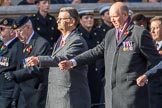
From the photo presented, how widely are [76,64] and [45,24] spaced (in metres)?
3.86

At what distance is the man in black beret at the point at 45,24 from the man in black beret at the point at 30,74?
7.01 ft

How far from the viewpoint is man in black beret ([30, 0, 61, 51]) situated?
13.7m

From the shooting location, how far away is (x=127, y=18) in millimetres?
9922

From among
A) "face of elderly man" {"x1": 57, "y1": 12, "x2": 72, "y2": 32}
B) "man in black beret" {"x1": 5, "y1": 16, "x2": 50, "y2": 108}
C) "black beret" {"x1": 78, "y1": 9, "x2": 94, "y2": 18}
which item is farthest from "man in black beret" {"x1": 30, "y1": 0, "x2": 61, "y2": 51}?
"face of elderly man" {"x1": 57, "y1": 12, "x2": 72, "y2": 32}

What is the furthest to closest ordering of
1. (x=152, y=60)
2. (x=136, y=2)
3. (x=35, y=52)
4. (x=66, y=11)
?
(x=136, y=2) → (x=35, y=52) → (x=66, y=11) → (x=152, y=60)

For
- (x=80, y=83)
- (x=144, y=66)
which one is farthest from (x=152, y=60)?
(x=80, y=83)

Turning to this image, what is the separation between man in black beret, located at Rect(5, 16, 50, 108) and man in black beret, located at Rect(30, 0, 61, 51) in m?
2.14

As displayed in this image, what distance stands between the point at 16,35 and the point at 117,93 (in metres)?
2.52

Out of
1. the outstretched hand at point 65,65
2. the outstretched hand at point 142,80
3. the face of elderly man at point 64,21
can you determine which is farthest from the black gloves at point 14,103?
the outstretched hand at point 142,80

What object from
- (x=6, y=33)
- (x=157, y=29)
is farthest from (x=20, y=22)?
(x=157, y=29)

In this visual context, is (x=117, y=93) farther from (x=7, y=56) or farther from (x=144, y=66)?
(x=7, y=56)

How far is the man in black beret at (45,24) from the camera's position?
540 inches

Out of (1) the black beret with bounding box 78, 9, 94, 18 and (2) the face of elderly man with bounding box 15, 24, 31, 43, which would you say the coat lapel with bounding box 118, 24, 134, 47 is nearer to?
(2) the face of elderly man with bounding box 15, 24, 31, 43

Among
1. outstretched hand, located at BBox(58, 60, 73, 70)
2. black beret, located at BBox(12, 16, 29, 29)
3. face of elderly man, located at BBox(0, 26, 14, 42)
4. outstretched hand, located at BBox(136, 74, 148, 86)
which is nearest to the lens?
outstretched hand, located at BBox(136, 74, 148, 86)
